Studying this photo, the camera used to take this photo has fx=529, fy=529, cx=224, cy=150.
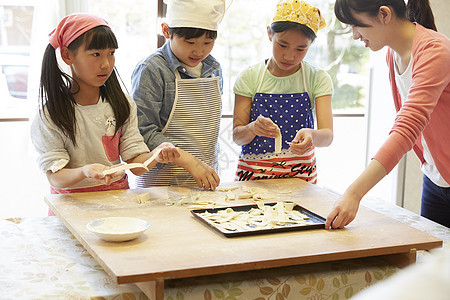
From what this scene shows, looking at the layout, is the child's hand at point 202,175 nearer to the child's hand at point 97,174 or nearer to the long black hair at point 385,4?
the child's hand at point 97,174

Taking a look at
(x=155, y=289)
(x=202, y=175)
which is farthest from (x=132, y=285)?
(x=202, y=175)

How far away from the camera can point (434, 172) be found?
1795mm

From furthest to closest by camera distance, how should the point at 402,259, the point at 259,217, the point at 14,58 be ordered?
the point at 14,58 < the point at 259,217 < the point at 402,259

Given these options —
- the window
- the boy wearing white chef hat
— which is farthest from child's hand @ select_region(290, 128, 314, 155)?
the window

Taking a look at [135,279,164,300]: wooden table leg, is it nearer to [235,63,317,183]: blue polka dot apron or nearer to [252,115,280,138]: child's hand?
[252,115,280,138]: child's hand

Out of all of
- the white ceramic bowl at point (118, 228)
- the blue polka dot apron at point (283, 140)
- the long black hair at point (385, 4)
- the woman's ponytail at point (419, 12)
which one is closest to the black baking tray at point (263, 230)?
the white ceramic bowl at point (118, 228)

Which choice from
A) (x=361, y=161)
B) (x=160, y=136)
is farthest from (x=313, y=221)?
(x=361, y=161)

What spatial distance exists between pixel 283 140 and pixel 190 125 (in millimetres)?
374

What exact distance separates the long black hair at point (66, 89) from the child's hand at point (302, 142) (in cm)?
60

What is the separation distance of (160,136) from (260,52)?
1.89 meters

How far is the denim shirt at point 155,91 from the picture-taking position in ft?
6.33

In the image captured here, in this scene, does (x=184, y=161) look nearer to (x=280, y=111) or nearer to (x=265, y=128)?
(x=265, y=128)

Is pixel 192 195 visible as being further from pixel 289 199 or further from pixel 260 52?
pixel 260 52

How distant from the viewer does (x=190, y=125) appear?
2.04 meters
